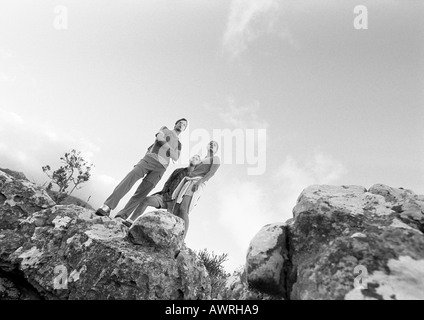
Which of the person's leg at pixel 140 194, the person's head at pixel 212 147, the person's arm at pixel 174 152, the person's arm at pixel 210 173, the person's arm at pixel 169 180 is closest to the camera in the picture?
the person's leg at pixel 140 194

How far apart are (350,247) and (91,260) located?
2.57 m

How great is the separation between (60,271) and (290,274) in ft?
8.09

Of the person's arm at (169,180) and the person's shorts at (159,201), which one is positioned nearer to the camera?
the person's shorts at (159,201)

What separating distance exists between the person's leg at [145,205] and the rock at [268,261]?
3616 millimetres

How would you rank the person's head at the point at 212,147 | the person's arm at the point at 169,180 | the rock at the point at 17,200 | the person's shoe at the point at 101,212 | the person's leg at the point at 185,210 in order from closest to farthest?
1. the rock at the point at 17,200
2. the person's shoe at the point at 101,212
3. the person's leg at the point at 185,210
4. the person's arm at the point at 169,180
5. the person's head at the point at 212,147

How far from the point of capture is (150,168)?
17.8ft

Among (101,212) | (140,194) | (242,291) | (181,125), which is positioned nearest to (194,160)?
(181,125)

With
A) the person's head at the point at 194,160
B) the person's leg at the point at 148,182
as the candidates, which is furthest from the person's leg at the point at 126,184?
the person's head at the point at 194,160

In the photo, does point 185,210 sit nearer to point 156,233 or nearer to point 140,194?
point 140,194

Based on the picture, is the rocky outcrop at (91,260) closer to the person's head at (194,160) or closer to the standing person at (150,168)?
the standing person at (150,168)

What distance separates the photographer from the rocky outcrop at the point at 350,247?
1.73 meters

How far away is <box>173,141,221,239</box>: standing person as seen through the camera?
19.9 ft
